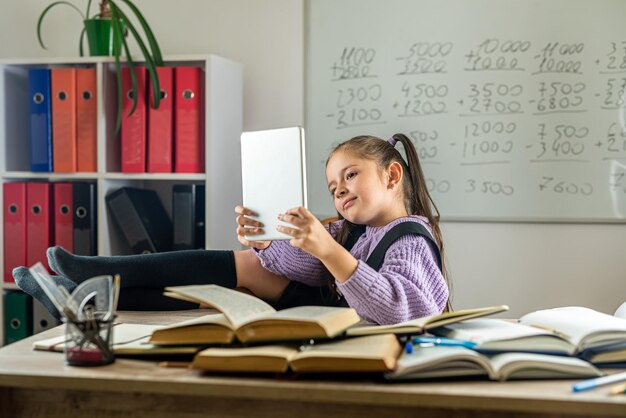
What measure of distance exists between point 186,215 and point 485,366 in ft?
6.65

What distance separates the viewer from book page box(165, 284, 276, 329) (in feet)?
3.91

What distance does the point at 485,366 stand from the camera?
1.11 metres

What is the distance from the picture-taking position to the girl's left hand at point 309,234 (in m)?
1.51

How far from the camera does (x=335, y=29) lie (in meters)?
3.17

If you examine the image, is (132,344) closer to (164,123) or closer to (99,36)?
(164,123)

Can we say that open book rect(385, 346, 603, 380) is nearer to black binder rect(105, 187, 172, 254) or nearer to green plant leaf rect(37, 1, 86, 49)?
black binder rect(105, 187, 172, 254)

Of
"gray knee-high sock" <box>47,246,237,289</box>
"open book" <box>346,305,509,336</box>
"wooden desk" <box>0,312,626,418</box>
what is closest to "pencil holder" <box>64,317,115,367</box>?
"wooden desk" <box>0,312,626,418</box>

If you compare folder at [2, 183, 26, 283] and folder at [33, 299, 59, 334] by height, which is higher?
Result: folder at [2, 183, 26, 283]

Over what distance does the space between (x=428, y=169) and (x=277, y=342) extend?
201 cm

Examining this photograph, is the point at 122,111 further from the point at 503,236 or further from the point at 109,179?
the point at 503,236

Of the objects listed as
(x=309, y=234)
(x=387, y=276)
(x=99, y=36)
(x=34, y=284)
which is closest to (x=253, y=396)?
(x=309, y=234)

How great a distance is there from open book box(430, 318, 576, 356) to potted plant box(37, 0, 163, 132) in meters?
1.93

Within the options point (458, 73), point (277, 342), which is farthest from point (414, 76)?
point (277, 342)

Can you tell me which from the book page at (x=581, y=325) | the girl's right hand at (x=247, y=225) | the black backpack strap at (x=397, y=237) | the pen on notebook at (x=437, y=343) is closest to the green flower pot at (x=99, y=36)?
the girl's right hand at (x=247, y=225)
